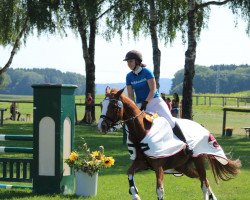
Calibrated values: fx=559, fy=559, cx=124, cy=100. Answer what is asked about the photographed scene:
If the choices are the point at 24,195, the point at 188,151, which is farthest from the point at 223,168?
the point at 24,195

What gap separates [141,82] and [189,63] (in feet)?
60.7

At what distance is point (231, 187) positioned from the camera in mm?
11180

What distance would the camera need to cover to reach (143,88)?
826 centimetres

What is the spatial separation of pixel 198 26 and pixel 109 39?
17.7 feet

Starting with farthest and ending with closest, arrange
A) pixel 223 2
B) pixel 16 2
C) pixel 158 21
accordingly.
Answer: pixel 16 2
pixel 158 21
pixel 223 2

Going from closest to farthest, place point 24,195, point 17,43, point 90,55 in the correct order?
point 24,195 < point 90,55 < point 17,43

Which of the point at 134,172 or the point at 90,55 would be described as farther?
the point at 90,55

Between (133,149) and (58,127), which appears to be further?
(58,127)

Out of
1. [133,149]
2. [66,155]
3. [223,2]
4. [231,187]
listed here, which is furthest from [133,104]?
[223,2]

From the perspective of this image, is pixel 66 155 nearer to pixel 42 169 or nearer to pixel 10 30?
pixel 42 169

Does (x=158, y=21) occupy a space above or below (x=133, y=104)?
above

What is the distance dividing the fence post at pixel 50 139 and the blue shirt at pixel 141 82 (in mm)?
1867

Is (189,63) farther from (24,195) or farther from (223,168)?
(24,195)

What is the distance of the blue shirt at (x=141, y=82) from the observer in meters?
8.19
